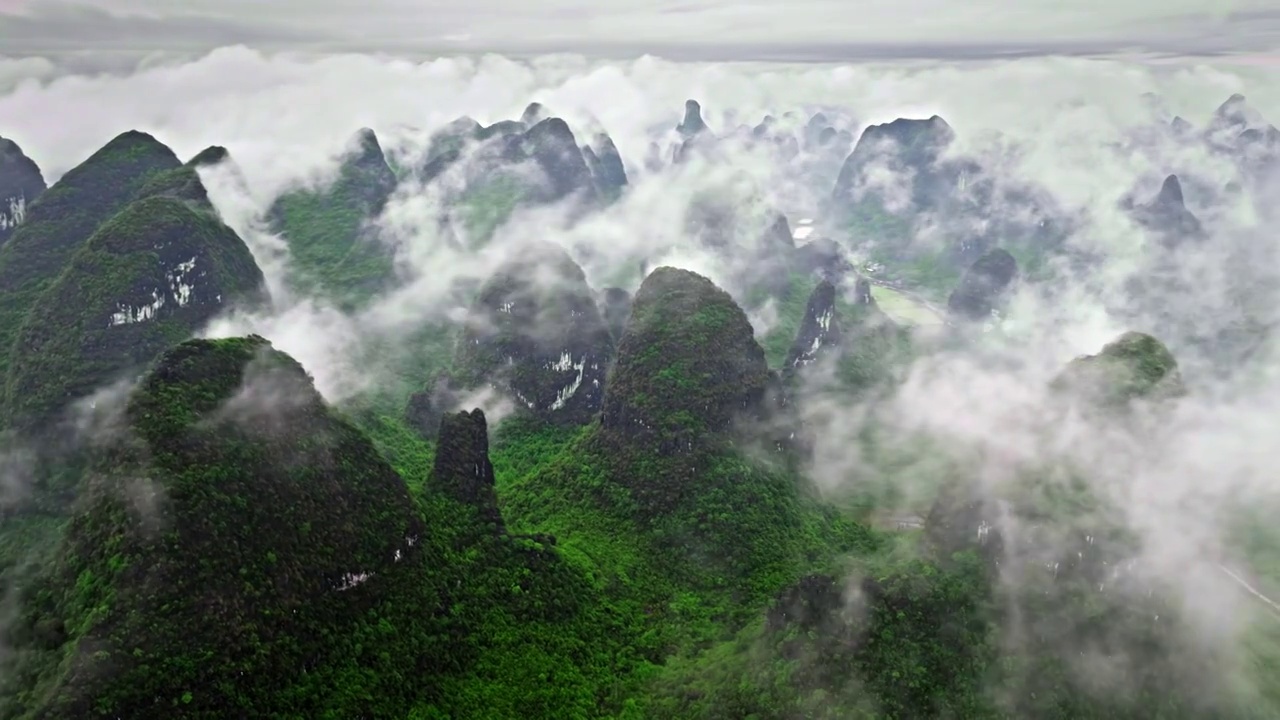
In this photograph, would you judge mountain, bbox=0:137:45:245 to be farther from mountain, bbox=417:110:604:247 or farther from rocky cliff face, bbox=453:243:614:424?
rocky cliff face, bbox=453:243:614:424

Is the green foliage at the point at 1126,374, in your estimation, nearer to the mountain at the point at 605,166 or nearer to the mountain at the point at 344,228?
the mountain at the point at 344,228

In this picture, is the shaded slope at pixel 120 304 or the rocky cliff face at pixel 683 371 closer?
the shaded slope at pixel 120 304

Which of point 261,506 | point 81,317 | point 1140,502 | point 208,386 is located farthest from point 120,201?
point 1140,502

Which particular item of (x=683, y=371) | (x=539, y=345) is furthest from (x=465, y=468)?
(x=539, y=345)

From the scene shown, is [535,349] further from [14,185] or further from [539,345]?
[14,185]

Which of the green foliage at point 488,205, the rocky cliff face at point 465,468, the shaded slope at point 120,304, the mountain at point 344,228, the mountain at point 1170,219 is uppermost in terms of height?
the shaded slope at point 120,304

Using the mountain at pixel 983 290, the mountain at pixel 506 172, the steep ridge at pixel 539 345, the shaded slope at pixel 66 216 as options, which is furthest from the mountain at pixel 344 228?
the mountain at pixel 983 290

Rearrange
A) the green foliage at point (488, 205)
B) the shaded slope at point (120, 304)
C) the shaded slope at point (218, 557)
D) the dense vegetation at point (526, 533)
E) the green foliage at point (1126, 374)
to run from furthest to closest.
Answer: the green foliage at point (488, 205)
the shaded slope at point (120, 304)
the green foliage at point (1126, 374)
the dense vegetation at point (526, 533)
the shaded slope at point (218, 557)

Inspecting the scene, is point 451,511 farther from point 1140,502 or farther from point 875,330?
point 875,330
